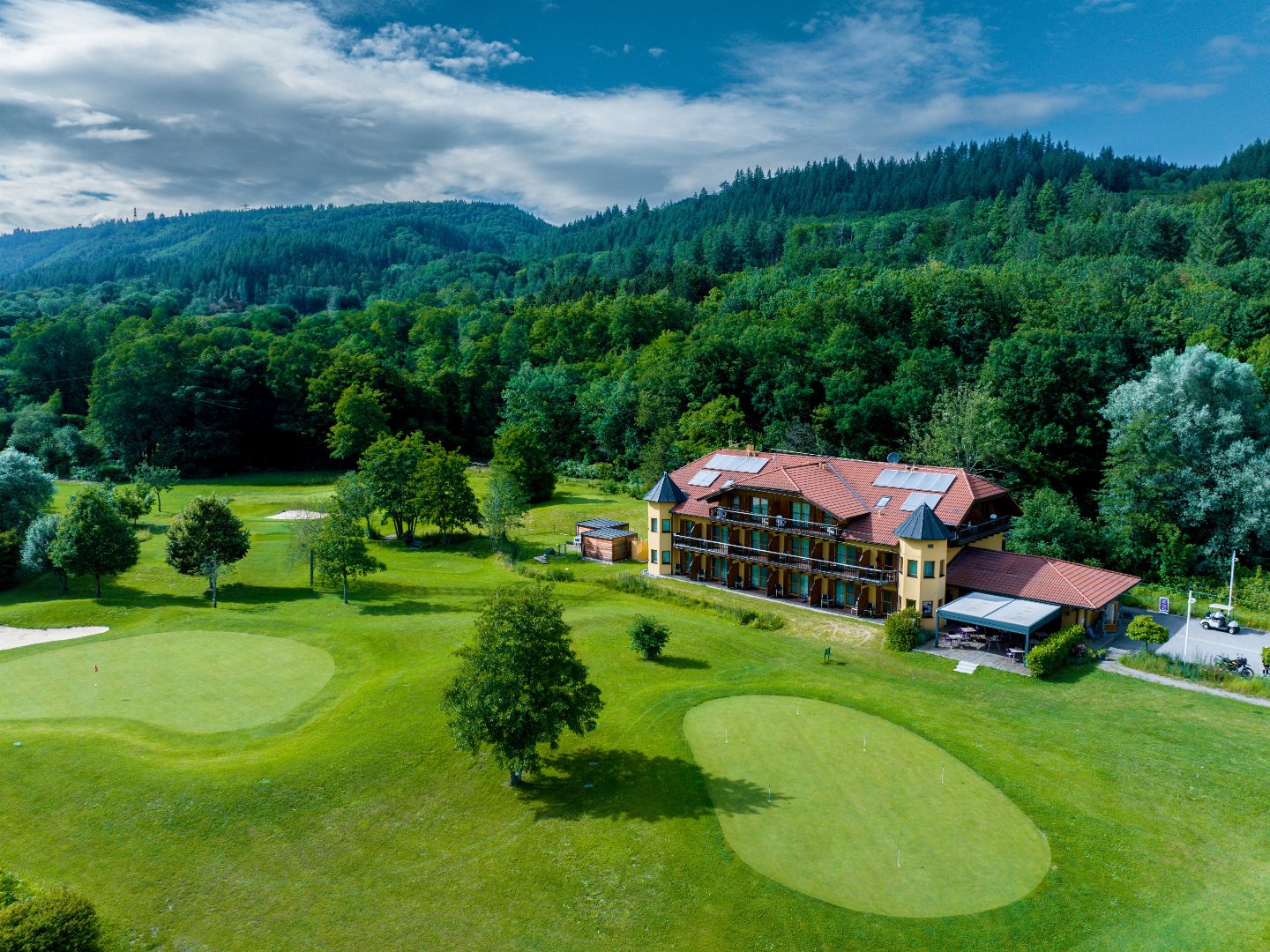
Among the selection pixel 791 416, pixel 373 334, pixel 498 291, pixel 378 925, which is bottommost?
pixel 378 925

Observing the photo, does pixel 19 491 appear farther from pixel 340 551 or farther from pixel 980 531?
pixel 980 531

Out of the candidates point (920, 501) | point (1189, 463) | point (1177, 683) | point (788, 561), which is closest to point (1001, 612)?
point (1177, 683)

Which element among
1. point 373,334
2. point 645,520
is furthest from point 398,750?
point 373,334

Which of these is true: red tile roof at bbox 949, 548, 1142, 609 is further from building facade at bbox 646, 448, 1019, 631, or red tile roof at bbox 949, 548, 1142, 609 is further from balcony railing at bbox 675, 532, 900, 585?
balcony railing at bbox 675, 532, 900, 585

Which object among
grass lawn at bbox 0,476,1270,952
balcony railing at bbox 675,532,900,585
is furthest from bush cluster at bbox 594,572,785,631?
grass lawn at bbox 0,476,1270,952

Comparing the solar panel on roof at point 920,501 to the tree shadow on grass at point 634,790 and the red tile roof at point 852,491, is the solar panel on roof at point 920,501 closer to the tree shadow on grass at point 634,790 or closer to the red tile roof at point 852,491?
the red tile roof at point 852,491

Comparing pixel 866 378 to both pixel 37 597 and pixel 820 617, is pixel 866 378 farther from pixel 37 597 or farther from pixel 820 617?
pixel 37 597
